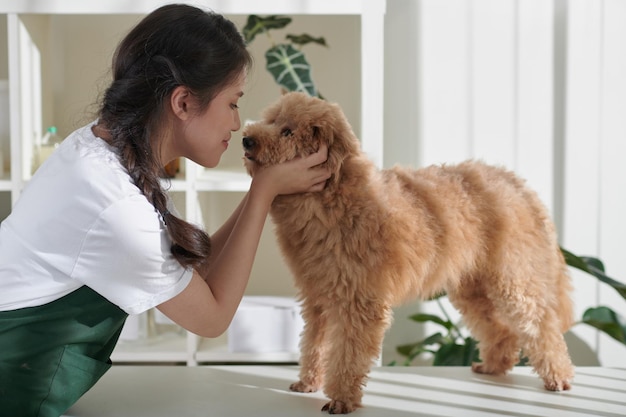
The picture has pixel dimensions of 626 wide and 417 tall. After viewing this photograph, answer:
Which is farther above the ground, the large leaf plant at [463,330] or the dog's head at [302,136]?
the dog's head at [302,136]

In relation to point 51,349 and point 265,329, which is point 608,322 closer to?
point 265,329

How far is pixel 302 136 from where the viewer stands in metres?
1.18

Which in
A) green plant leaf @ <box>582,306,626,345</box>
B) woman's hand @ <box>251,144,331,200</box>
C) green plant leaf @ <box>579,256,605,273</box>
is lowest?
green plant leaf @ <box>582,306,626,345</box>

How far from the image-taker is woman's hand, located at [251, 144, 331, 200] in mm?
1155

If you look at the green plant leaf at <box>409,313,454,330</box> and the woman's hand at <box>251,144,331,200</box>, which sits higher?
the woman's hand at <box>251,144,331,200</box>

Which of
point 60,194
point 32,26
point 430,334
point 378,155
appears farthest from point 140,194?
point 430,334

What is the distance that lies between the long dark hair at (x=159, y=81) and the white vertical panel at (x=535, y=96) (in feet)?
4.85

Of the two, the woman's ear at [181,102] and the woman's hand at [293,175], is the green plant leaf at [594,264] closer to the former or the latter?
the woman's hand at [293,175]

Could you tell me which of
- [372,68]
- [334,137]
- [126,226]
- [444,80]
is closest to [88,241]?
[126,226]

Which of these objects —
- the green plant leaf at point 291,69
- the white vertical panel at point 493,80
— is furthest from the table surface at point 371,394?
the white vertical panel at point 493,80

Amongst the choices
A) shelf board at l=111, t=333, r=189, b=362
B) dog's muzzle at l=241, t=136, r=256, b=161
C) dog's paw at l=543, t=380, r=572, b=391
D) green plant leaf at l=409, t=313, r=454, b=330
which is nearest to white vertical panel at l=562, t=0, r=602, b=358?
green plant leaf at l=409, t=313, r=454, b=330

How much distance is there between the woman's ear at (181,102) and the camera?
1103 millimetres

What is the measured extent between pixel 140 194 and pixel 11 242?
21 centimetres

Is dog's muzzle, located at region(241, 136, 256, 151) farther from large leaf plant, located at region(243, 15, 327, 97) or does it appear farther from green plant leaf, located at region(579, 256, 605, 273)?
green plant leaf, located at region(579, 256, 605, 273)
